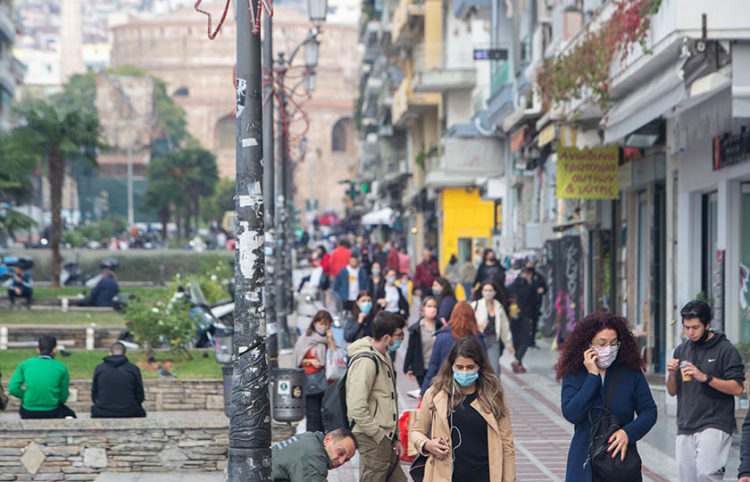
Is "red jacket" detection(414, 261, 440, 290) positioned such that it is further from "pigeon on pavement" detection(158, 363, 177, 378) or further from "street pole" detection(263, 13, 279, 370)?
→ "pigeon on pavement" detection(158, 363, 177, 378)

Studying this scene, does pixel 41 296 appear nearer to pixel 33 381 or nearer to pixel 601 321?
pixel 33 381

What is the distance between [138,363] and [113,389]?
5184 mm

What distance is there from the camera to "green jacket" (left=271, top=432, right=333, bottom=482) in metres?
7.11

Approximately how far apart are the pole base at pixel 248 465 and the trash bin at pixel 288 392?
353cm

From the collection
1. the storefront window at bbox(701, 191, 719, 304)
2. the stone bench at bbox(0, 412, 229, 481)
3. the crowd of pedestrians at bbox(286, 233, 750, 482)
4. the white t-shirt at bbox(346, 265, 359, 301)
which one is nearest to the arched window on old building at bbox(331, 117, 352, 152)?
the white t-shirt at bbox(346, 265, 359, 301)

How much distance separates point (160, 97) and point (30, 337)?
358 feet

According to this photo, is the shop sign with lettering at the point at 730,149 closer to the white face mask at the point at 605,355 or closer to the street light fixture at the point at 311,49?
the white face mask at the point at 605,355

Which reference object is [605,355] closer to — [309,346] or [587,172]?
[309,346]

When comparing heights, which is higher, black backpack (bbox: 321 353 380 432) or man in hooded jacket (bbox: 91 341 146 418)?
black backpack (bbox: 321 353 380 432)

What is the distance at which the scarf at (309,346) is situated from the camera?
40.0ft

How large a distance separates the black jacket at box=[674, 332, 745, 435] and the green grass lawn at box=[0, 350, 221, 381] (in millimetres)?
8604

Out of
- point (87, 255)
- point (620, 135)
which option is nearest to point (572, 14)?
point (620, 135)

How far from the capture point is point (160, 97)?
128 m

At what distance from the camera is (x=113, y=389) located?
1275 cm
